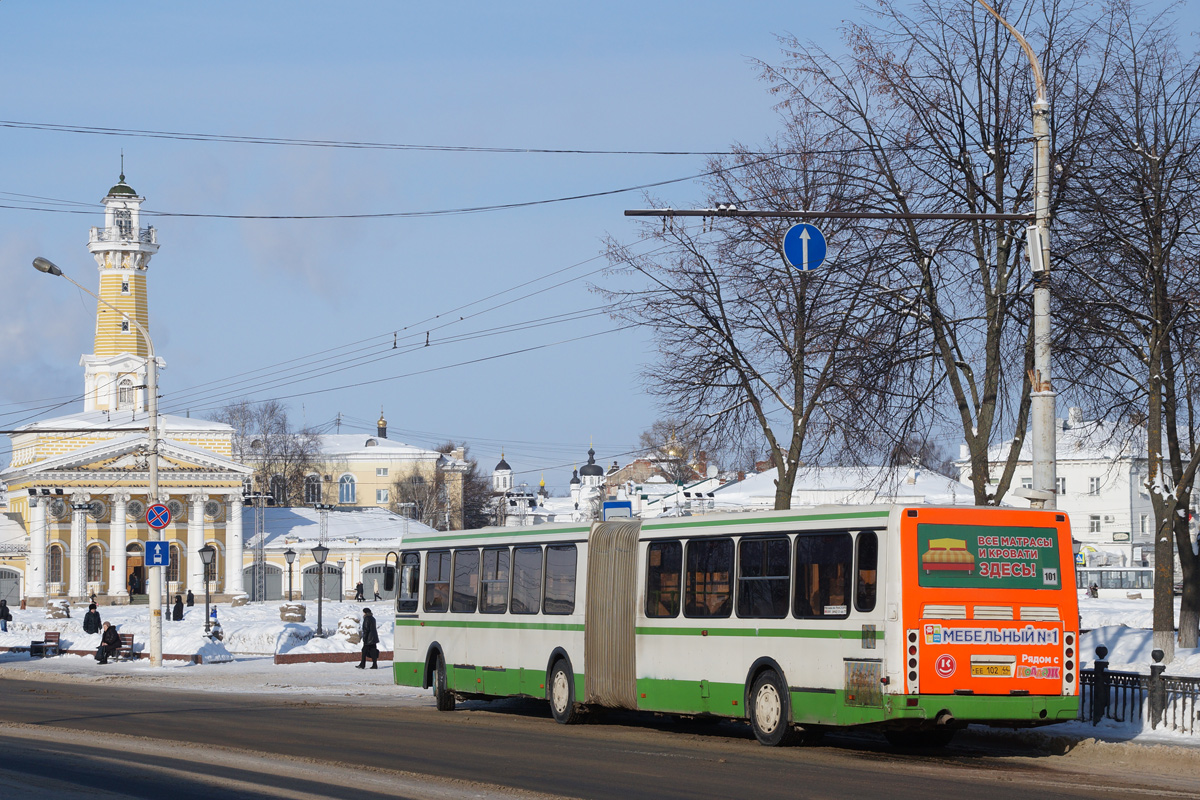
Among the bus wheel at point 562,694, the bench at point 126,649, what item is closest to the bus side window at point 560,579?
the bus wheel at point 562,694

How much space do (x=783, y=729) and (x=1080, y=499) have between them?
10071 centimetres

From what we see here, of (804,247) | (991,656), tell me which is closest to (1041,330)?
(804,247)

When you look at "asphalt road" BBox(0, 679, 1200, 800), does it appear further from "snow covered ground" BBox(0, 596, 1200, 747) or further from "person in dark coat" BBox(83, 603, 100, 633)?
"person in dark coat" BBox(83, 603, 100, 633)

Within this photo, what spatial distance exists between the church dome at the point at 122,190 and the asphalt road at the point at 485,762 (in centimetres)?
8173

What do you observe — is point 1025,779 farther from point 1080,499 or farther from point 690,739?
point 1080,499

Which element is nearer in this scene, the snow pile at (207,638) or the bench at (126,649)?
the bench at (126,649)

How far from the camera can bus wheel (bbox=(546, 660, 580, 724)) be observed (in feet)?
66.6

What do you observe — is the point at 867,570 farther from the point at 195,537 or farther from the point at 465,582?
the point at 195,537

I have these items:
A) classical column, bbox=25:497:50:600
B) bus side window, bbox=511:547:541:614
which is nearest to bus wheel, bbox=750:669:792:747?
bus side window, bbox=511:547:541:614

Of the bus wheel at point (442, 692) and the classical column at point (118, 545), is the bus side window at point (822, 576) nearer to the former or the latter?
the bus wheel at point (442, 692)

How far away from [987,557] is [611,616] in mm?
5676

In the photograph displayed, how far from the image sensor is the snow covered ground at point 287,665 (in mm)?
22142

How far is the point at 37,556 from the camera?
3489 inches

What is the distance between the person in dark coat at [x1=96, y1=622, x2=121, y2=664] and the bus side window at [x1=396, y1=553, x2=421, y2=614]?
1687cm
